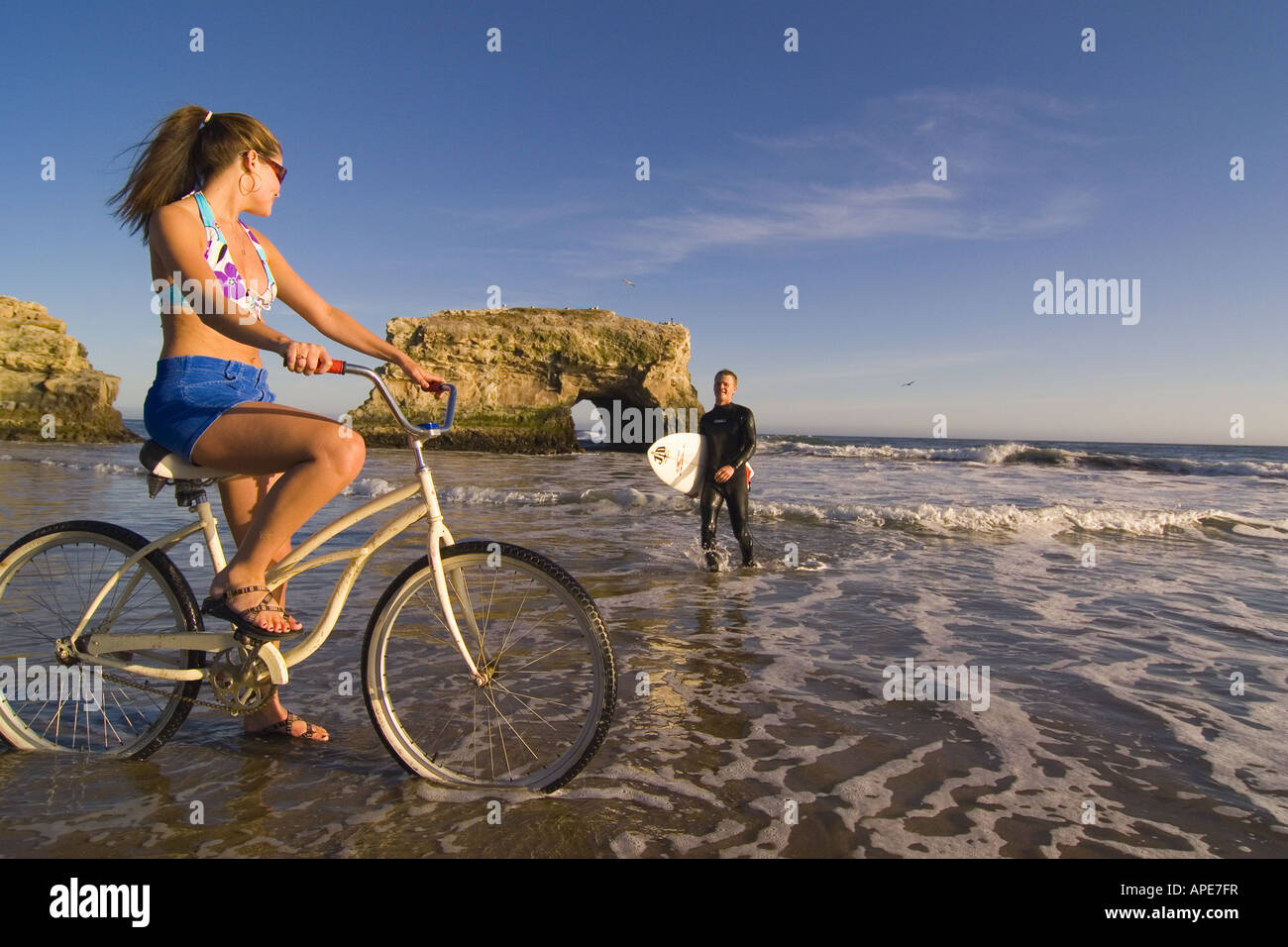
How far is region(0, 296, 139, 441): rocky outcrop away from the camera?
3356 centimetres

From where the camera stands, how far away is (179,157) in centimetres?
250

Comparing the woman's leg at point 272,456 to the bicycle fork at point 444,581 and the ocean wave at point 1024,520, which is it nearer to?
the bicycle fork at point 444,581

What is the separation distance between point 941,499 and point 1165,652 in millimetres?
10420

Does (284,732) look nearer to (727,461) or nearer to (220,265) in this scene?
(220,265)

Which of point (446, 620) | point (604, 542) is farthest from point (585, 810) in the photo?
point (604, 542)

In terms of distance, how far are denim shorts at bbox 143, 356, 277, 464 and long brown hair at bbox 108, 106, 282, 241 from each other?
598 millimetres

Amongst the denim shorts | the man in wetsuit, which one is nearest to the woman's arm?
the denim shorts

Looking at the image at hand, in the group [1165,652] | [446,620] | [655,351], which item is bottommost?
[1165,652]

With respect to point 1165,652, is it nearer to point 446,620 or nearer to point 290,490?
point 446,620

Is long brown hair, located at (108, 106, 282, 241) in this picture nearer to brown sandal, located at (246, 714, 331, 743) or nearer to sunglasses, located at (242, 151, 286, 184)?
sunglasses, located at (242, 151, 286, 184)

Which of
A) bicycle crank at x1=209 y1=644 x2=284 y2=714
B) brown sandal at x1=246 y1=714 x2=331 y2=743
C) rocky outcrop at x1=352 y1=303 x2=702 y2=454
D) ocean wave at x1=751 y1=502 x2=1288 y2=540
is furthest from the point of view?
rocky outcrop at x1=352 y1=303 x2=702 y2=454

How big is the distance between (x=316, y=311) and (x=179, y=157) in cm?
69

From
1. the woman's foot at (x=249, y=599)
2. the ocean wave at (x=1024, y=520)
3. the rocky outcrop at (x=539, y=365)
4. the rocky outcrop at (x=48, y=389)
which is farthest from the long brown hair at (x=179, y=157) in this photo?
the rocky outcrop at (x=48, y=389)
